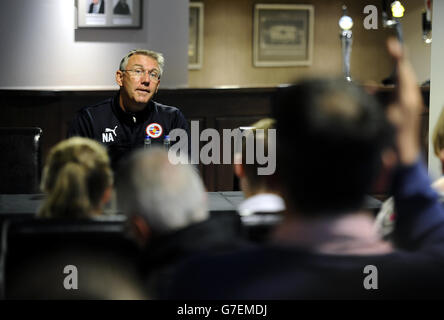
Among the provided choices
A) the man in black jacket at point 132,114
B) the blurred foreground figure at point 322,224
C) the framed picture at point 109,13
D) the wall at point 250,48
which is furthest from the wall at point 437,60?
the wall at point 250,48

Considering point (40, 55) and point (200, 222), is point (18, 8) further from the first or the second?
point (200, 222)

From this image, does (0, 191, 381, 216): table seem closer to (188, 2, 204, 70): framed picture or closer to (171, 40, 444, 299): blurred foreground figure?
(171, 40, 444, 299): blurred foreground figure

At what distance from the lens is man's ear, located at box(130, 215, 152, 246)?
1.50 m

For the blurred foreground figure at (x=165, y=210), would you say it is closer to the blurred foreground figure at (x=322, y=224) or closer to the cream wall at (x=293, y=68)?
the blurred foreground figure at (x=322, y=224)

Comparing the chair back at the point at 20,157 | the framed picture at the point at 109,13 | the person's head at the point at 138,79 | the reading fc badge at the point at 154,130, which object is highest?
the framed picture at the point at 109,13

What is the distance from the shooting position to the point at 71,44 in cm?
518

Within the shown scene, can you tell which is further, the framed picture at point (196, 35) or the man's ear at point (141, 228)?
the framed picture at point (196, 35)

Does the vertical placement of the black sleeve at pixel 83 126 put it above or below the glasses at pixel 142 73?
below

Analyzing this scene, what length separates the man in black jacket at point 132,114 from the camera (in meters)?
3.38

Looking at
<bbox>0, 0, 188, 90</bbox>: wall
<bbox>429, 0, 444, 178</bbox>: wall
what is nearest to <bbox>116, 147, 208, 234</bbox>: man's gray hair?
<bbox>429, 0, 444, 178</bbox>: wall

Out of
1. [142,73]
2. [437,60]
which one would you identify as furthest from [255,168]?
[437,60]

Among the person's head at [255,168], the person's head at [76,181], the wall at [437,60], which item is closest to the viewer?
the person's head at [76,181]

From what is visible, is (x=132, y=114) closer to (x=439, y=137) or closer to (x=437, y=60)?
(x=439, y=137)
